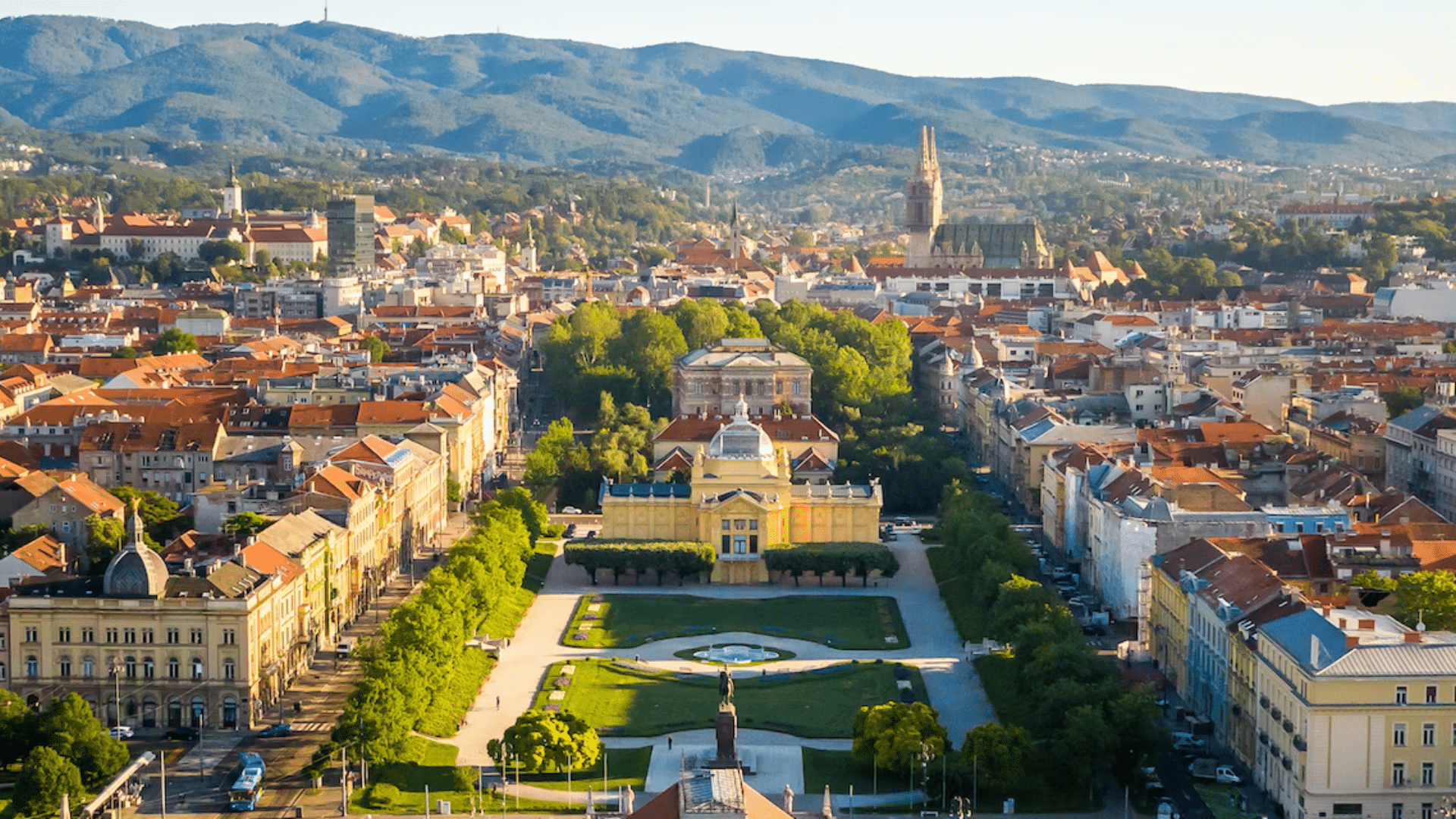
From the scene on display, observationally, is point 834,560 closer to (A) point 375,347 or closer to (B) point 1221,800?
(B) point 1221,800

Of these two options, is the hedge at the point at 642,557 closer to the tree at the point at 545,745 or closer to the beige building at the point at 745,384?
the tree at the point at 545,745

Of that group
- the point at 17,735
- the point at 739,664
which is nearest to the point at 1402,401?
the point at 739,664

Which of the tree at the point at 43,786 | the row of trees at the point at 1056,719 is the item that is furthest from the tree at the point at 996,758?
the tree at the point at 43,786

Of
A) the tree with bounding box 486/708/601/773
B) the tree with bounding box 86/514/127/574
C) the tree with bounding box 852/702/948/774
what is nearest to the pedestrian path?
the tree with bounding box 486/708/601/773

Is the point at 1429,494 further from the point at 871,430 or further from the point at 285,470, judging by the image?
the point at 285,470

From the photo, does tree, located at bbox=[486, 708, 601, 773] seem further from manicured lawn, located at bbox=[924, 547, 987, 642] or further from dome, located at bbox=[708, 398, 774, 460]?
dome, located at bbox=[708, 398, 774, 460]

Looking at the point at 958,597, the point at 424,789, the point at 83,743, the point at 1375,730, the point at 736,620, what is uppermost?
the point at 1375,730
